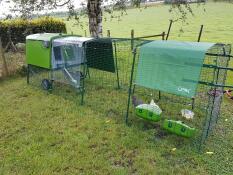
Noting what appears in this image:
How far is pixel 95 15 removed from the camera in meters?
9.61

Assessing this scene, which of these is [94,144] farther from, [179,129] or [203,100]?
[203,100]

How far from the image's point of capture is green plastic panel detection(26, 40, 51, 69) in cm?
716

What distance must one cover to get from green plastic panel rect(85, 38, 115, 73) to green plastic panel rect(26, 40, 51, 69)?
1055mm

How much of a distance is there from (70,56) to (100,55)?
841 millimetres

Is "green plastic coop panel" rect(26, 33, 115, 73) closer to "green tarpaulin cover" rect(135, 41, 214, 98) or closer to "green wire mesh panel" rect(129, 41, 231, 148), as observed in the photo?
"green wire mesh panel" rect(129, 41, 231, 148)

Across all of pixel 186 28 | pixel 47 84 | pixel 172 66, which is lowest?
pixel 186 28

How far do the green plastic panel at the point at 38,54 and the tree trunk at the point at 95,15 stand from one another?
265 cm

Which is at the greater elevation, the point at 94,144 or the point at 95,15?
the point at 95,15

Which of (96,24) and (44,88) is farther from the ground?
(96,24)

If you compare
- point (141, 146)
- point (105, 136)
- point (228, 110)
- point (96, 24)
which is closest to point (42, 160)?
point (105, 136)

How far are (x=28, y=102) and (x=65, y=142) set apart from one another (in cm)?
239

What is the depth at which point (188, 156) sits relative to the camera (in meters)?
4.41

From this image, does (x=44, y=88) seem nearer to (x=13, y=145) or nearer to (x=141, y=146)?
(x=13, y=145)

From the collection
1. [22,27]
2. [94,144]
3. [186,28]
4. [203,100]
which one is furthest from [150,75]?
[186,28]
